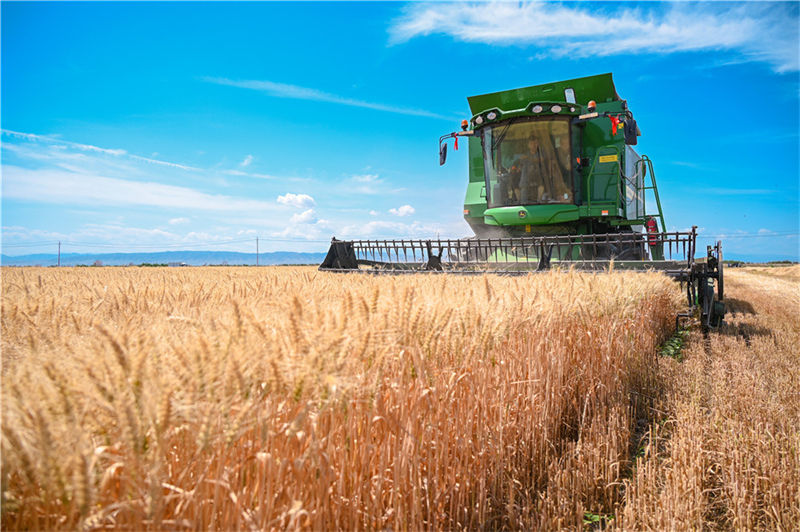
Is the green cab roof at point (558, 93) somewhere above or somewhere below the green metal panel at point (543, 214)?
above

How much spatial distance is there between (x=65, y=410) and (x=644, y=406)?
12.3 ft

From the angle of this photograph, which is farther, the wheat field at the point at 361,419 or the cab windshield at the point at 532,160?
the cab windshield at the point at 532,160

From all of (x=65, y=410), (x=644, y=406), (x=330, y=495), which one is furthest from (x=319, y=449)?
(x=644, y=406)

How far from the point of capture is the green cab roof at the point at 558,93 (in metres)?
9.05

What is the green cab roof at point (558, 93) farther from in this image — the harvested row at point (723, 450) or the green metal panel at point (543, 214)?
the harvested row at point (723, 450)

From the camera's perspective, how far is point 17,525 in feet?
2.91

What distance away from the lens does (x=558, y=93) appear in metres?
9.34

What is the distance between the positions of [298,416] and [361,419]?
1.54 ft

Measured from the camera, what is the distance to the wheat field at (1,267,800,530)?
0.92m

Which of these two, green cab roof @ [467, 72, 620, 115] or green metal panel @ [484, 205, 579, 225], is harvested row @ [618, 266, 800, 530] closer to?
green metal panel @ [484, 205, 579, 225]

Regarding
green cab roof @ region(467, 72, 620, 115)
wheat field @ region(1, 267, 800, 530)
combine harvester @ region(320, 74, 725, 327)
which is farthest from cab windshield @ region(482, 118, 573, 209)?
wheat field @ region(1, 267, 800, 530)

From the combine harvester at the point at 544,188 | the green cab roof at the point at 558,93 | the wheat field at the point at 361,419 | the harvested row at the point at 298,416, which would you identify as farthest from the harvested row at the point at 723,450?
the green cab roof at the point at 558,93

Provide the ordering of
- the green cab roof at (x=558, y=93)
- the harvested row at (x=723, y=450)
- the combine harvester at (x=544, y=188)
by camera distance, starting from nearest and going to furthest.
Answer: the harvested row at (x=723, y=450)
the combine harvester at (x=544, y=188)
the green cab roof at (x=558, y=93)

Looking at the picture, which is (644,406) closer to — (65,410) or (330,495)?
(330,495)
